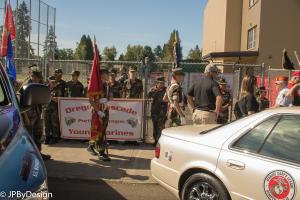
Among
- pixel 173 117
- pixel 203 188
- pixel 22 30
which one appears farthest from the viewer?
pixel 22 30

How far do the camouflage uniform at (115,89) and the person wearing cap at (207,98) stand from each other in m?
3.65

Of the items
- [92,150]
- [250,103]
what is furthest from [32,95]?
[250,103]

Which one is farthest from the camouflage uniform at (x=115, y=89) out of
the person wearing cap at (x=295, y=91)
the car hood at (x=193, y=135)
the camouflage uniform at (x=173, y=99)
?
the car hood at (x=193, y=135)

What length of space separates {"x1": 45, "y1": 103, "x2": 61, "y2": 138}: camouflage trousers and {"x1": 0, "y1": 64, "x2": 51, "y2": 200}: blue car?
6.14 metres

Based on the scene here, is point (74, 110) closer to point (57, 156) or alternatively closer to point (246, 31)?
point (57, 156)

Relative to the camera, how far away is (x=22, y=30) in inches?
872

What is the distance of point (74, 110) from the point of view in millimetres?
9812

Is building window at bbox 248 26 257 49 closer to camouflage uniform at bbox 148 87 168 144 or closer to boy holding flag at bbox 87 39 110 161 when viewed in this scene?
camouflage uniform at bbox 148 87 168 144

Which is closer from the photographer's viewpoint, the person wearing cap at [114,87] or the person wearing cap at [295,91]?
the person wearing cap at [295,91]

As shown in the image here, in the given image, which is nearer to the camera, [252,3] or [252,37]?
[252,37]

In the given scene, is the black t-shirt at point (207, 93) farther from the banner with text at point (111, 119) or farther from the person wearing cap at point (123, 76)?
the person wearing cap at point (123, 76)

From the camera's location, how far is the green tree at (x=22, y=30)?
21.6 m

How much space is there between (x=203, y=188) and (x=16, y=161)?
101 inches

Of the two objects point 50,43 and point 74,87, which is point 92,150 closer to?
Answer: point 74,87
